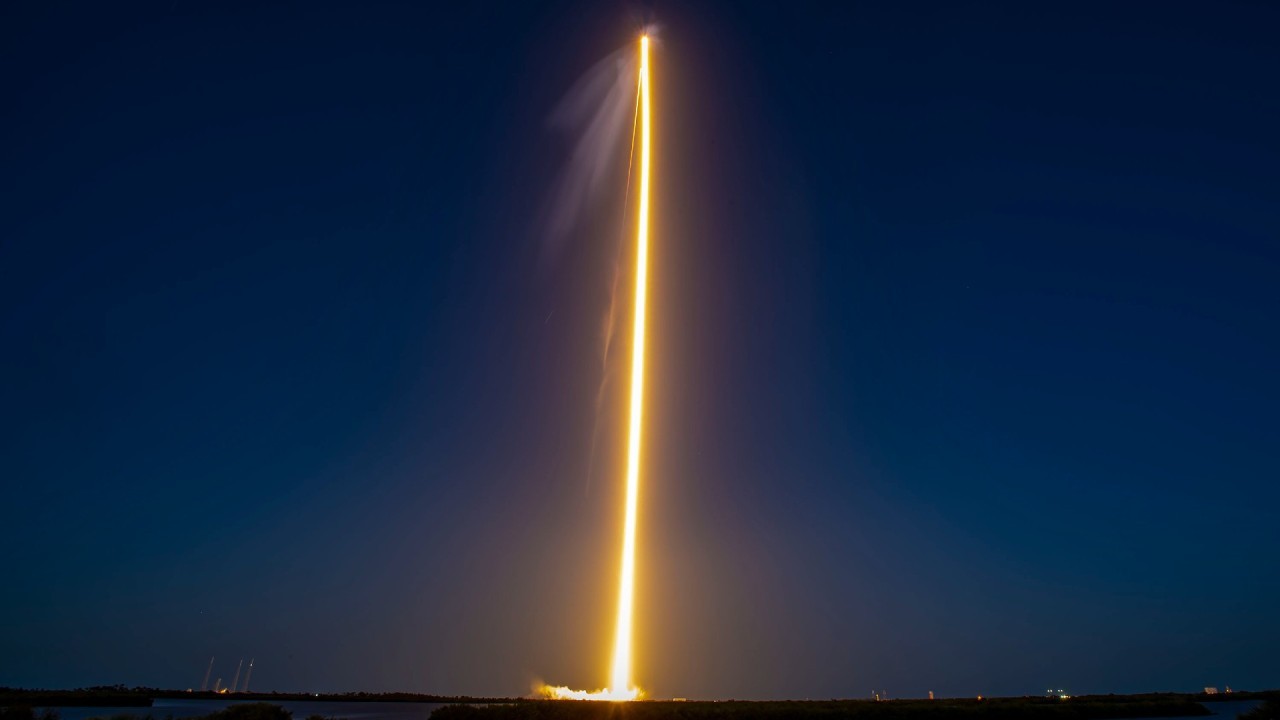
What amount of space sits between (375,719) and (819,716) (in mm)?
45244

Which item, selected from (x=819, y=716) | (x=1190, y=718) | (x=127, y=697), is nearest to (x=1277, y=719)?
(x=819, y=716)

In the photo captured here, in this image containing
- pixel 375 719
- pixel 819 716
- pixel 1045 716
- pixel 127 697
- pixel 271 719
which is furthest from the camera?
pixel 127 697

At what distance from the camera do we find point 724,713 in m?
55.6

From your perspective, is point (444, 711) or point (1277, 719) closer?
point (1277, 719)

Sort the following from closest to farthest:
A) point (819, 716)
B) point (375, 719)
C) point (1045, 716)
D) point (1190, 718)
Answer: point (819, 716) → point (1045, 716) → point (1190, 718) → point (375, 719)

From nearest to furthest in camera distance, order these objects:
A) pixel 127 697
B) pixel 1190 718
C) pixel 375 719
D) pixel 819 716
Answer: pixel 819 716
pixel 1190 718
pixel 375 719
pixel 127 697

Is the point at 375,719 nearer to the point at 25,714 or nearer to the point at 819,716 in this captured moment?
the point at 25,714

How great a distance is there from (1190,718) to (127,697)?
408 ft

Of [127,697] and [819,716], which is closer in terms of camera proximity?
[819,716]

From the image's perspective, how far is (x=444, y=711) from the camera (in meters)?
56.1

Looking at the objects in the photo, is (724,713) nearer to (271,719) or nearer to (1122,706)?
(271,719)

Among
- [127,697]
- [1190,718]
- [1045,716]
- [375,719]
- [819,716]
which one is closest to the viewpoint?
[819,716]

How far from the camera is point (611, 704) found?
63.4m

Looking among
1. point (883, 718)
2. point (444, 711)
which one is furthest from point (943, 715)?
point (444, 711)
